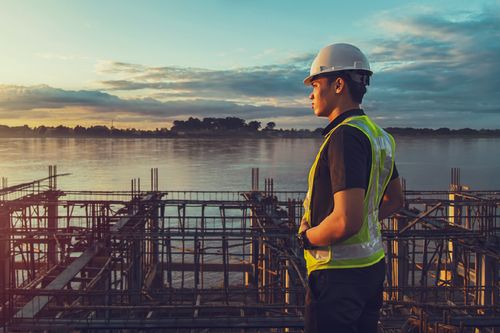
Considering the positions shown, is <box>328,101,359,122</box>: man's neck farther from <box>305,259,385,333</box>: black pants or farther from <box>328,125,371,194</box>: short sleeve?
<box>305,259,385,333</box>: black pants

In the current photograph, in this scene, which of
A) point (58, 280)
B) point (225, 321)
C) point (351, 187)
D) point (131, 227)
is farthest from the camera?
point (131, 227)

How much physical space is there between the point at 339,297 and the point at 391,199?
104 centimetres

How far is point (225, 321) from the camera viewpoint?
830 centimetres

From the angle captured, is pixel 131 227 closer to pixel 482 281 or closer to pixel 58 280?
pixel 58 280

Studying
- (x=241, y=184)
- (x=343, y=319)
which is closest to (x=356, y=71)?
(x=343, y=319)

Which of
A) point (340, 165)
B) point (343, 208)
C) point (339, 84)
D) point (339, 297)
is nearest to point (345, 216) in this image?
point (343, 208)

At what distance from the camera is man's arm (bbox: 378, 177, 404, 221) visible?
3531mm

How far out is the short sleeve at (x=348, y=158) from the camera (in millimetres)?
2633

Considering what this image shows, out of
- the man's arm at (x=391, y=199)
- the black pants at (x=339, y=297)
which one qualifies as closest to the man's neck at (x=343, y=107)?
the man's arm at (x=391, y=199)

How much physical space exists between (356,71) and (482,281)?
14.5 meters

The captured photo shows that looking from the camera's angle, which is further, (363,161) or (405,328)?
(405,328)

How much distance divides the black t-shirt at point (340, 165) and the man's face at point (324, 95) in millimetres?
119

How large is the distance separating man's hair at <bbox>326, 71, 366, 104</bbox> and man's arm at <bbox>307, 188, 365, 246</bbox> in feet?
2.35

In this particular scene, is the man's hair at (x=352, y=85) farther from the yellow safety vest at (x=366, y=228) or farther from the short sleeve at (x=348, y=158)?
the short sleeve at (x=348, y=158)
